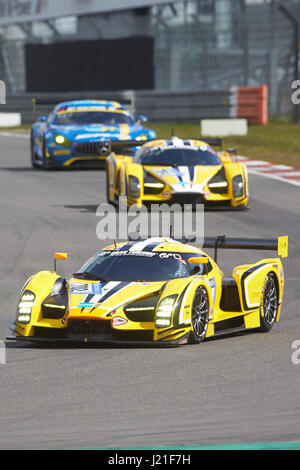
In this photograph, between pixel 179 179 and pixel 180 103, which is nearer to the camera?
pixel 179 179

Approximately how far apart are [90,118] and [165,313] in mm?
16710

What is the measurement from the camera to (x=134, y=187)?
1980 cm

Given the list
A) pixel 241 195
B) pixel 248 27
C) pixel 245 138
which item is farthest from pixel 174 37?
pixel 241 195

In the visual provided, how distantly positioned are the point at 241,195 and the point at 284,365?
10816 mm

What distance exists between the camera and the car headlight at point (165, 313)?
10.3m

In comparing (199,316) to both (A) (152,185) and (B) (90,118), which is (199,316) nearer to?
(A) (152,185)

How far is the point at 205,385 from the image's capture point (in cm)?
859

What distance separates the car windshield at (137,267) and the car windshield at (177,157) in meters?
9.21
